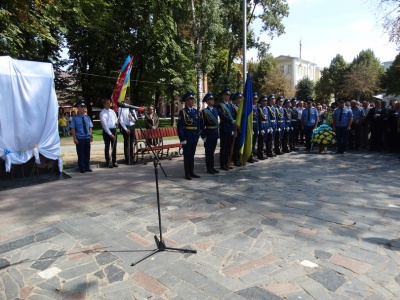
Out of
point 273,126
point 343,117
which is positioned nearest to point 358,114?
point 343,117

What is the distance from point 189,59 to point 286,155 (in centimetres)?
1343

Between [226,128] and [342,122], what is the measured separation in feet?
16.9

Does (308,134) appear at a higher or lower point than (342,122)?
lower

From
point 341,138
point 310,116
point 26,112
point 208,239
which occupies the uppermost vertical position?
point 26,112

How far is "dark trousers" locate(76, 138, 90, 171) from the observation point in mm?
8789

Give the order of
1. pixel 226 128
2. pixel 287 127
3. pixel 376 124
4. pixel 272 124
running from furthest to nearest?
pixel 376 124, pixel 287 127, pixel 272 124, pixel 226 128

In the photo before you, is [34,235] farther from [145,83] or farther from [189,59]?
[145,83]

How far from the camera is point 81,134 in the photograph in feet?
28.9

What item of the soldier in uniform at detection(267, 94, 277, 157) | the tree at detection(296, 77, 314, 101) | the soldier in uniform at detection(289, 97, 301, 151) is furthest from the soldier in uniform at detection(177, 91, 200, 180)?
the tree at detection(296, 77, 314, 101)

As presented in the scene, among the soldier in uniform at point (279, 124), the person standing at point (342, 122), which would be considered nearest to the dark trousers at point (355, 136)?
the person standing at point (342, 122)

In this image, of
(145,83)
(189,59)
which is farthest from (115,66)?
(189,59)

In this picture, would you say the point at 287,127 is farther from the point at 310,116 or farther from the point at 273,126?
the point at 310,116

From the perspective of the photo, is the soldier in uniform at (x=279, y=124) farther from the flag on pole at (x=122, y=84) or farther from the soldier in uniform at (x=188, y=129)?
the flag on pole at (x=122, y=84)

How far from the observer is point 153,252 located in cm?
388
